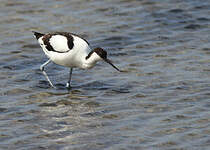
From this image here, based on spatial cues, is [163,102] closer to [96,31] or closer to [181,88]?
[181,88]

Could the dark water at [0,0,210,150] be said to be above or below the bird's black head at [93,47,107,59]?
below

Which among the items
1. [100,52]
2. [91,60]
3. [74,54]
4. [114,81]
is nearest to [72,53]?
[74,54]

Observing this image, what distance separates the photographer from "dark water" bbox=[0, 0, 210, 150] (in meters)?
7.90

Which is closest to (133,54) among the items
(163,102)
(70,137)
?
(163,102)

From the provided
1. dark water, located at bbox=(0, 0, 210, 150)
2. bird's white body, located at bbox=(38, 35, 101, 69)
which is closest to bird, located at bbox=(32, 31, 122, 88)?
bird's white body, located at bbox=(38, 35, 101, 69)

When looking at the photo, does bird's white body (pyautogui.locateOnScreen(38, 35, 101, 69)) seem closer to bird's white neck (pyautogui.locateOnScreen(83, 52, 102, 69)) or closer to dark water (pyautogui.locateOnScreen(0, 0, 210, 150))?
bird's white neck (pyautogui.locateOnScreen(83, 52, 102, 69))

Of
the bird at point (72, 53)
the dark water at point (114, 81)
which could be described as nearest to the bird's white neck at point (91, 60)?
the bird at point (72, 53)

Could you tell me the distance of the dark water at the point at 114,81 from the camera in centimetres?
790

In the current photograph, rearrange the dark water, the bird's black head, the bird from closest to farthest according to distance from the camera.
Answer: the dark water
the bird's black head
the bird

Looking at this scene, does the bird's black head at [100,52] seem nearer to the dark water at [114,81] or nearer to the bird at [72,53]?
the bird at [72,53]

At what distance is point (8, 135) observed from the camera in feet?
26.1

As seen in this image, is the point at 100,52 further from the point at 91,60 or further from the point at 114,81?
the point at 114,81

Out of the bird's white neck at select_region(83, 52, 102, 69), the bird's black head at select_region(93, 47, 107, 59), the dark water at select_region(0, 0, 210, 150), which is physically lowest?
the dark water at select_region(0, 0, 210, 150)

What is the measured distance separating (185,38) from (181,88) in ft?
9.25
